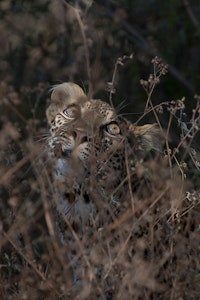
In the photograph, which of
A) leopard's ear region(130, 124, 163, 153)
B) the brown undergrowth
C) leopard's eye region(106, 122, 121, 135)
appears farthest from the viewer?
leopard's ear region(130, 124, 163, 153)

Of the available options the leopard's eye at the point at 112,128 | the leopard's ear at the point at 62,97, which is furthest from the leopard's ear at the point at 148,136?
the leopard's ear at the point at 62,97

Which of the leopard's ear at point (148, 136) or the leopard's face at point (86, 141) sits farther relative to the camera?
the leopard's ear at point (148, 136)

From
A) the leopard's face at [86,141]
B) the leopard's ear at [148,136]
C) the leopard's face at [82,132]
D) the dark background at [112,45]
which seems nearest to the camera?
the leopard's face at [86,141]

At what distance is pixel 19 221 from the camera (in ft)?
15.9

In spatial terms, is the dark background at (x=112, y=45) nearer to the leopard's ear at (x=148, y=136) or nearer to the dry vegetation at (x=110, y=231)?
the dry vegetation at (x=110, y=231)

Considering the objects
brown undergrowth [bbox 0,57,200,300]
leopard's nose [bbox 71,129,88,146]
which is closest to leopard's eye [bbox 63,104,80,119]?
leopard's nose [bbox 71,129,88,146]

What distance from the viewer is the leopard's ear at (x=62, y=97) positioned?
593cm

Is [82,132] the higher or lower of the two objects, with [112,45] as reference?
higher

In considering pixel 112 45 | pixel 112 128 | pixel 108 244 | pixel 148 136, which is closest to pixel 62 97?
pixel 112 128

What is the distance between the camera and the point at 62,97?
6020 mm

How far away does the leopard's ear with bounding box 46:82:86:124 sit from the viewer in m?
5.93

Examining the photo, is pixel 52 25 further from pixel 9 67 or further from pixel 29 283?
pixel 29 283

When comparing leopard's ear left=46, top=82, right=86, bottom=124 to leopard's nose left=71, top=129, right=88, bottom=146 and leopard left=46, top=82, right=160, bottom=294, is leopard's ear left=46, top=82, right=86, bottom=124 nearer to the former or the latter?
leopard left=46, top=82, right=160, bottom=294

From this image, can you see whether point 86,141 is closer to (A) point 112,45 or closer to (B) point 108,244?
(B) point 108,244
